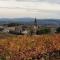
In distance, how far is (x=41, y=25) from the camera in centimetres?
577

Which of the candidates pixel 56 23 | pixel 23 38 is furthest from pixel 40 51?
pixel 56 23

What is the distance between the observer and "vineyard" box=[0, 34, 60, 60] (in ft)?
17.2

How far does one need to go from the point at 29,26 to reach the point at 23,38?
340mm

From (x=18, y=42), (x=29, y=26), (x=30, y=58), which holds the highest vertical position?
(x=29, y=26)

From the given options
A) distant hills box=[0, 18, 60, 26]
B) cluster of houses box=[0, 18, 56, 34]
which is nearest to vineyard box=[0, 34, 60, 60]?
cluster of houses box=[0, 18, 56, 34]

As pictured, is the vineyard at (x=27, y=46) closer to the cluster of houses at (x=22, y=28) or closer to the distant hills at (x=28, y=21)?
the cluster of houses at (x=22, y=28)

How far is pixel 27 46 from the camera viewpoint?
5492mm

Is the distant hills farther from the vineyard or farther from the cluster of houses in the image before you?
the vineyard

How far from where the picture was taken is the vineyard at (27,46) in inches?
207

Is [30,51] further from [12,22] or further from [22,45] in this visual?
[12,22]

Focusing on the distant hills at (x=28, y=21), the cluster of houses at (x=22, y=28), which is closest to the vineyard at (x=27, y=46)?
the cluster of houses at (x=22, y=28)

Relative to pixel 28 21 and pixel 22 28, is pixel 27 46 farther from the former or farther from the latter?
pixel 28 21

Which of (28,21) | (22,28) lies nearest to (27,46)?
(22,28)

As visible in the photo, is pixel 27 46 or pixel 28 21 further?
pixel 28 21
